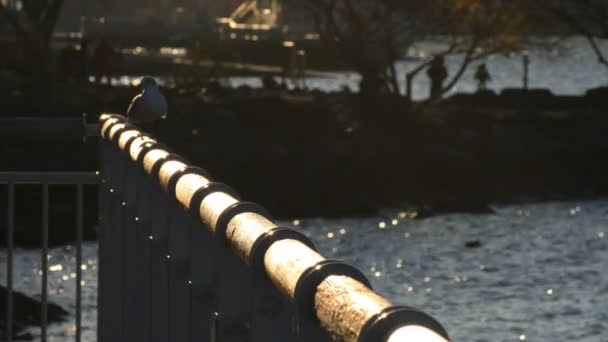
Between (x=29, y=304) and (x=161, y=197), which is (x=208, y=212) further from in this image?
(x=29, y=304)

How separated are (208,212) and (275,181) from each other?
50.5 meters

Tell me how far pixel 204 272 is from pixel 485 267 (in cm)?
4918

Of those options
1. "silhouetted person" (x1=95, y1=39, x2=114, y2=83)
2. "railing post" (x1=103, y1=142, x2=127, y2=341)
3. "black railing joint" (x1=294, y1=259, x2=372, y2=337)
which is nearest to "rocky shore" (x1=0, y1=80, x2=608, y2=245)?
"silhouetted person" (x1=95, y1=39, x2=114, y2=83)

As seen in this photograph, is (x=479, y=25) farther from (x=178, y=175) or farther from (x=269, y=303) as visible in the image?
(x=269, y=303)

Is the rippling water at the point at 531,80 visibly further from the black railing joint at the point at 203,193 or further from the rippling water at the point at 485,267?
the black railing joint at the point at 203,193

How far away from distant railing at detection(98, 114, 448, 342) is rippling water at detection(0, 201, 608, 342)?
30.2 m

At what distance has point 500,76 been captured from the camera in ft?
557

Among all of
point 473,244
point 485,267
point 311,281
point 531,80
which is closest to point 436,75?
point 473,244

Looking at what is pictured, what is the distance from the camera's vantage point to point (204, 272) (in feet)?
14.9

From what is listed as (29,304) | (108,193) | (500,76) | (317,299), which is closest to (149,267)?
(108,193)

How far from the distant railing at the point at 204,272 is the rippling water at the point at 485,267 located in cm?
3015

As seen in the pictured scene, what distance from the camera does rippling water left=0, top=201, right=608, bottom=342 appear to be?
4319cm

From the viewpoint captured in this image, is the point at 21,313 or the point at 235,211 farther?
the point at 21,313

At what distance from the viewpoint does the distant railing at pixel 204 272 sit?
3000 millimetres
